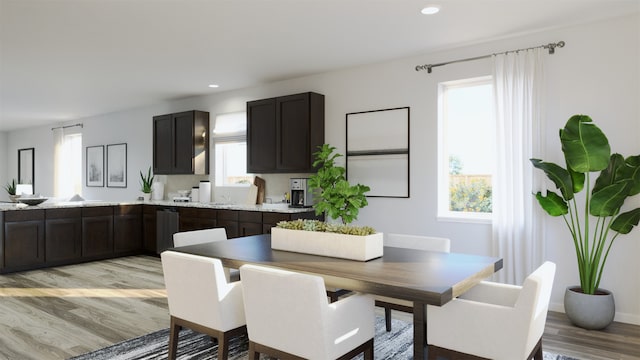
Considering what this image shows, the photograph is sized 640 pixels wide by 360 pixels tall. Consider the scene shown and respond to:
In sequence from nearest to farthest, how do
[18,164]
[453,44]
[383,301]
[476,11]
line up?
[383,301] < [476,11] < [453,44] < [18,164]

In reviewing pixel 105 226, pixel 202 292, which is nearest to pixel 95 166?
pixel 105 226

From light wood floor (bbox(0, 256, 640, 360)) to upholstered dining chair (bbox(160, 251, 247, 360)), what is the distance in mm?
1101

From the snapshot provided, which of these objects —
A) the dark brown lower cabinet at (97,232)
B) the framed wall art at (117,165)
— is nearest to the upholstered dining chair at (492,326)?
the dark brown lower cabinet at (97,232)

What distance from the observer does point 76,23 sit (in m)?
3.78

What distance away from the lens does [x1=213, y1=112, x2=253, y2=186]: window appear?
21.2 ft

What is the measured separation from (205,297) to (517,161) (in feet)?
10.0

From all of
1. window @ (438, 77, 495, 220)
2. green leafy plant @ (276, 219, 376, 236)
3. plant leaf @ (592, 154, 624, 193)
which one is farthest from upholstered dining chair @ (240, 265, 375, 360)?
window @ (438, 77, 495, 220)

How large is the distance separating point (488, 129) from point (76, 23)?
3918 millimetres

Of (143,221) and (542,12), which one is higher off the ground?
(542,12)

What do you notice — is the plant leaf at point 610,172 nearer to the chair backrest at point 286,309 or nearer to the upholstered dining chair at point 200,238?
the chair backrest at point 286,309

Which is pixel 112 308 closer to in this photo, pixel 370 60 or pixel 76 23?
pixel 76 23

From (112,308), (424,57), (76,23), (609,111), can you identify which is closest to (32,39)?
(76,23)

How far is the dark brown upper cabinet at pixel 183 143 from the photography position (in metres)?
6.67

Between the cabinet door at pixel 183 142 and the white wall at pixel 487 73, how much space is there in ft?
1.43
